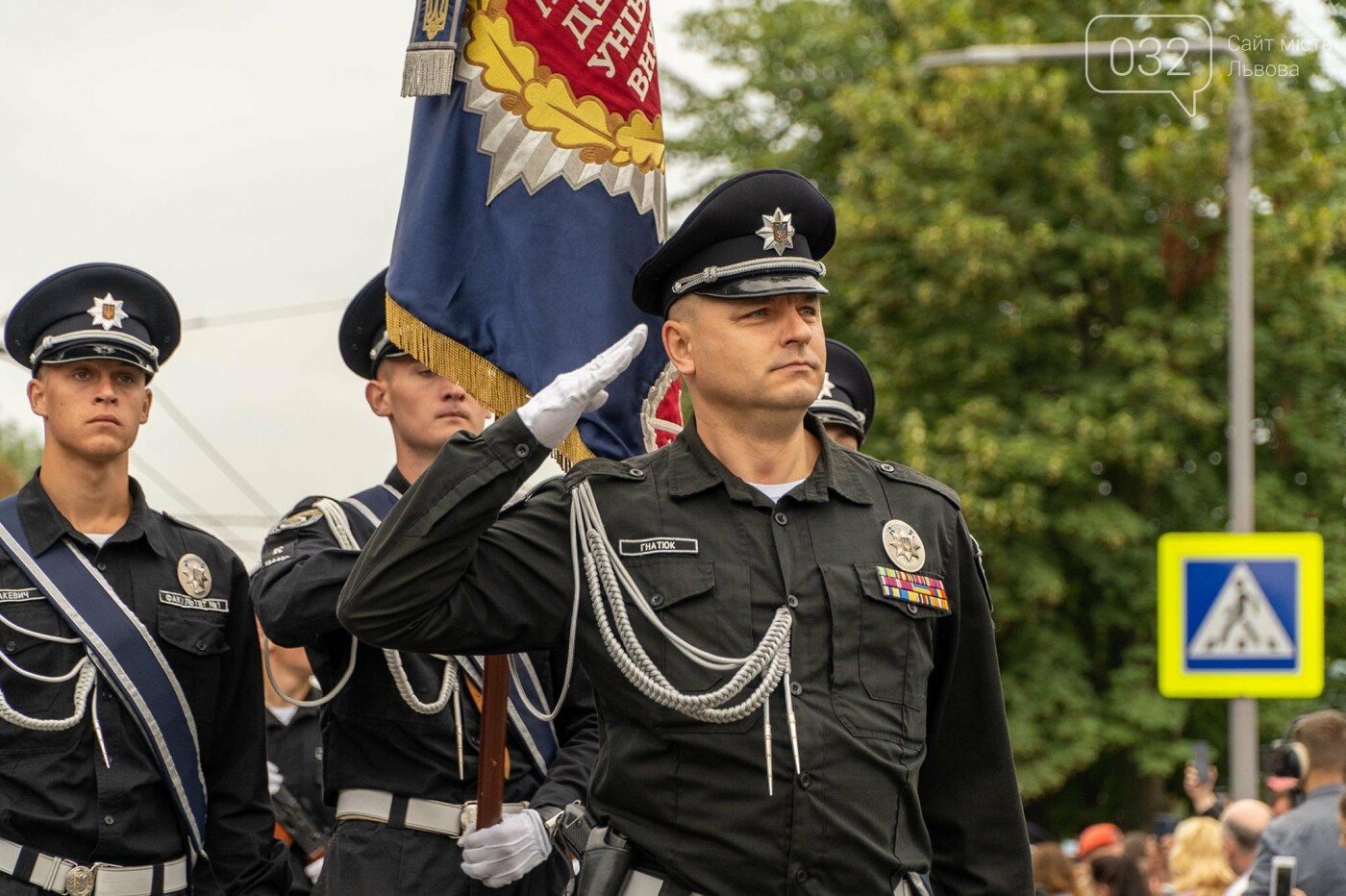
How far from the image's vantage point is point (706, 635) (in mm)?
3760

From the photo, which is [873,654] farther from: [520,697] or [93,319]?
[93,319]

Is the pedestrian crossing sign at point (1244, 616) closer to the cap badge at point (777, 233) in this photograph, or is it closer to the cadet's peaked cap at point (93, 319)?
the cadet's peaked cap at point (93, 319)

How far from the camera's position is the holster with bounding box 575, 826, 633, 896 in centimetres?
368

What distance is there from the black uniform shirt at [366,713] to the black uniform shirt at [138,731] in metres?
0.24

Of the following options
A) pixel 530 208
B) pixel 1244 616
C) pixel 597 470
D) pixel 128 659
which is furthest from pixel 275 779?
pixel 1244 616

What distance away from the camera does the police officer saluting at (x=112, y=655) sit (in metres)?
4.92

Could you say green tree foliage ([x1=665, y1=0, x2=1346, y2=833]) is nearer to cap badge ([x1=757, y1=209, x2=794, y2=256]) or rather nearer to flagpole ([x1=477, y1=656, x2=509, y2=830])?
flagpole ([x1=477, y1=656, x2=509, y2=830])

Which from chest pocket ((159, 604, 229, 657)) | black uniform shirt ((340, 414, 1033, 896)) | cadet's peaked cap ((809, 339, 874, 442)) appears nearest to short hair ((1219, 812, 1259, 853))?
cadet's peaked cap ((809, 339, 874, 442))

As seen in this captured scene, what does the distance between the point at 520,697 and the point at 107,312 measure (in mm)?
1548

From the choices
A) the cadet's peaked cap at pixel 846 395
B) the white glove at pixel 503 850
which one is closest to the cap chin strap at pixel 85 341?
the white glove at pixel 503 850

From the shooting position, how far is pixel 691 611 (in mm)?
3785

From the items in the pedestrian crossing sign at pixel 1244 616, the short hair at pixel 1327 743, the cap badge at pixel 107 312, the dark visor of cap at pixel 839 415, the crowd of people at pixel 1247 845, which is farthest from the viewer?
the pedestrian crossing sign at pixel 1244 616

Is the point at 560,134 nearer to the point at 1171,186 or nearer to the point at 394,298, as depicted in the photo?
the point at 394,298

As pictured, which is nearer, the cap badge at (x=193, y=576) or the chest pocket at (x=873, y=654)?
the chest pocket at (x=873, y=654)
